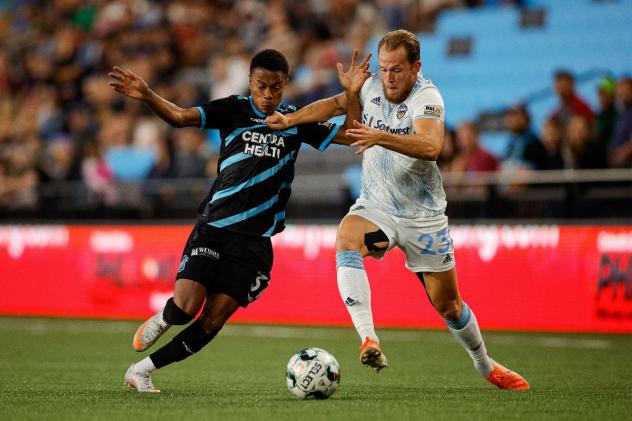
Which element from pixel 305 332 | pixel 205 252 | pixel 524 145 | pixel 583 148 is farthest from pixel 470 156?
pixel 205 252

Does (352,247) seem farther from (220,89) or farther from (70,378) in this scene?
(220,89)

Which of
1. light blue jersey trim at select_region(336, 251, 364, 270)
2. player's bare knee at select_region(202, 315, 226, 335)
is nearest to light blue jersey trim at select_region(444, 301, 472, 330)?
light blue jersey trim at select_region(336, 251, 364, 270)

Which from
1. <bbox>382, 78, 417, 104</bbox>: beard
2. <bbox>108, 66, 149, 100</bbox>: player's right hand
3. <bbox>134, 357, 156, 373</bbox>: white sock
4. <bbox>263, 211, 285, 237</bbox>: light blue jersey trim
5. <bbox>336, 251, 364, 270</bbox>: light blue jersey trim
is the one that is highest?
<bbox>108, 66, 149, 100</bbox>: player's right hand

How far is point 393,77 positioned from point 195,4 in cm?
1467

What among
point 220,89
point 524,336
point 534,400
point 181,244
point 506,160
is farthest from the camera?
point 220,89

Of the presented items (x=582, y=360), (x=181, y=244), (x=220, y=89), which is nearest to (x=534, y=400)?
(x=582, y=360)

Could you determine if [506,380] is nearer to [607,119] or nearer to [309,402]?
[309,402]

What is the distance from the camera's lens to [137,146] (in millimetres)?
18781

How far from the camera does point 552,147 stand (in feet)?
43.7

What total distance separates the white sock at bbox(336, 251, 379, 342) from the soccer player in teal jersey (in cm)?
56

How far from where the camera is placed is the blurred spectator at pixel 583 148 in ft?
42.4

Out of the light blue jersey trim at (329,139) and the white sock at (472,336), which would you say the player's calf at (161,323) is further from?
the white sock at (472,336)

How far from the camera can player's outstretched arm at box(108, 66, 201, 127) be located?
23.0ft

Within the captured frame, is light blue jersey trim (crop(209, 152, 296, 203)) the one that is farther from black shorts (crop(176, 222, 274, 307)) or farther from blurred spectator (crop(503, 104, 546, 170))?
blurred spectator (crop(503, 104, 546, 170))
